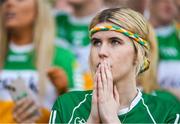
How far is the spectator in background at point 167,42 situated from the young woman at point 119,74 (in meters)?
2.23

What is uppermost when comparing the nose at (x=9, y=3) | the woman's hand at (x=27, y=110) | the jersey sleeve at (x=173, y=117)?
the nose at (x=9, y=3)

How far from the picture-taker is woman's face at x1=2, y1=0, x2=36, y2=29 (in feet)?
16.6

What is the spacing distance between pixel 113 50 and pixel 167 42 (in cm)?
273

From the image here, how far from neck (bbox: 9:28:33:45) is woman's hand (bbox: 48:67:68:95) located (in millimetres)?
599

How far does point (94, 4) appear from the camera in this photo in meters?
6.14

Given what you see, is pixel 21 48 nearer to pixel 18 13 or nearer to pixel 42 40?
pixel 42 40

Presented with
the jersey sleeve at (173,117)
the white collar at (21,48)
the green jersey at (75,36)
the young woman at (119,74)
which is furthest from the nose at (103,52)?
the green jersey at (75,36)

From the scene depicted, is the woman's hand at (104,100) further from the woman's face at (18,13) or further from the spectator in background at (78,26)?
the spectator in background at (78,26)

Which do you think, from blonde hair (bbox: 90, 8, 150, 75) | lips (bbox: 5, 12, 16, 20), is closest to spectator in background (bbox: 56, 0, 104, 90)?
lips (bbox: 5, 12, 16, 20)

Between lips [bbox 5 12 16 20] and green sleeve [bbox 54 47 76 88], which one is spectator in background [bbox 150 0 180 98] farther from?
lips [bbox 5 12 16 20]

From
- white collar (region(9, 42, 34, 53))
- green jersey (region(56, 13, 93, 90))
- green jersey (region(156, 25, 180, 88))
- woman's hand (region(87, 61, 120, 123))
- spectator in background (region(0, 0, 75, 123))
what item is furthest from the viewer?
green jersey (region(56, 13, 93, 90))

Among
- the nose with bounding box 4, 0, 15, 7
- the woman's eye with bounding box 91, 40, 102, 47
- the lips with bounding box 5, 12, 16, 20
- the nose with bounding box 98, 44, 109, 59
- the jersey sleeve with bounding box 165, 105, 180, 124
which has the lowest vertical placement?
the jersey sleeve with bounding box 165, 105, 180, 124

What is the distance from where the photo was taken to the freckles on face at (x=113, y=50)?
301cm

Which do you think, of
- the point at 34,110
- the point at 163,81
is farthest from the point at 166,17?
the point at 34,110
